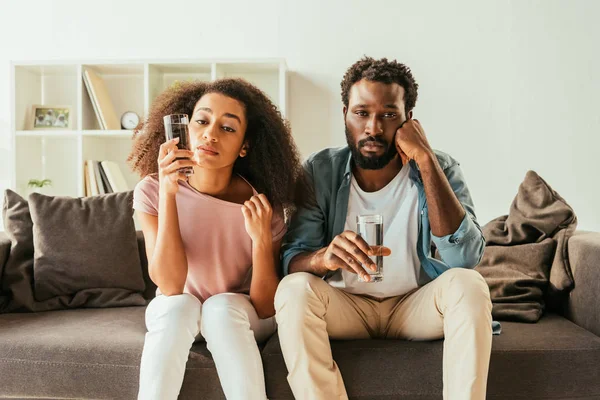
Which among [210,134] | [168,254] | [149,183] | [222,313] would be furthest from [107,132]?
Answer: [222,313]

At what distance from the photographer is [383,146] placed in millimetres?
1972

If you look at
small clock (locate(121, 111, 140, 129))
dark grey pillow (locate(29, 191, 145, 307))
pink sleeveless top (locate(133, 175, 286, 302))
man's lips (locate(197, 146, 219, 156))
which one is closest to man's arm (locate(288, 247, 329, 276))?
pink sleeveless top (locate(133, 175, 286, 302))

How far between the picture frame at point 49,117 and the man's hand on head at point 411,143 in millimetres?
2039

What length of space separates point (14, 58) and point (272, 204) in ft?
7.00

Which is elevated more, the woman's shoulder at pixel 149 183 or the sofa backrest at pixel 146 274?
the woman's shoulder at pixel 149 183

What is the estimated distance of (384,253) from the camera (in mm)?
1663

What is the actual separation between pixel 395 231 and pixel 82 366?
0.98m

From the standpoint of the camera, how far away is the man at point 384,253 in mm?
1610

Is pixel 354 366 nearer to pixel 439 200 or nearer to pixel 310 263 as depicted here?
pixel 310 263

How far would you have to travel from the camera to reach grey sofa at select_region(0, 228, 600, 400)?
1.77 meters

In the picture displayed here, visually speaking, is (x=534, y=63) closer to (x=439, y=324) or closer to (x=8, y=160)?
(x=439, y=324)

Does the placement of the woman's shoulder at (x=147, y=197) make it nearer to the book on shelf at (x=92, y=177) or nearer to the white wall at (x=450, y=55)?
the book on shelf at (x=92, y=177)

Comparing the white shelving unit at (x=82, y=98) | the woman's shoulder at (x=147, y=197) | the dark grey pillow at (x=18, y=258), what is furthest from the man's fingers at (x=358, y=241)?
the white shelving unit at (x=82, y=98)

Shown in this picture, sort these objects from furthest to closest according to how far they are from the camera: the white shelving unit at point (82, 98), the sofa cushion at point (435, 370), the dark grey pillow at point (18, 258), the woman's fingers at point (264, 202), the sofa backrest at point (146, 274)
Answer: the white shelving unit at point (82, 98)
the sofa backrest at point (146, 274)
the dark grey pillow at point (18, 258)
the woman's fingers at point (264, 202)
the sofa cushion at point (435, 370)
